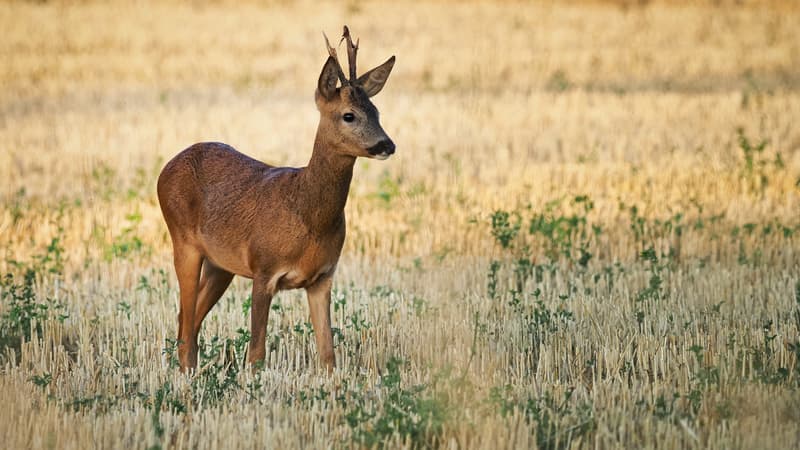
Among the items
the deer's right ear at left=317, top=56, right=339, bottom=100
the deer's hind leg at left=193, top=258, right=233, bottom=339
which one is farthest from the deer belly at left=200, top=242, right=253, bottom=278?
the deer's right ear at left=317, top=56, right=339, bottom=100

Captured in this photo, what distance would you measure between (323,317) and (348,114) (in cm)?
136

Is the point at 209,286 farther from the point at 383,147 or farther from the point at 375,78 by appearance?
the point at 383,147

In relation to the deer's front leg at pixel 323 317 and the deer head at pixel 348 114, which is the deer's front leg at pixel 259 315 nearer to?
the deer's front leg at pixel 323 317

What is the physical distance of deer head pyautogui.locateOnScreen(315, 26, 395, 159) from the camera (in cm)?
729

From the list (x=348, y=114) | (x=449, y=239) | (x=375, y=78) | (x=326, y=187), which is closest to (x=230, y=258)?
(x=326, y=187)

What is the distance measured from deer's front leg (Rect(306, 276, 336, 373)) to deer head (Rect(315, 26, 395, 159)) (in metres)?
0.92

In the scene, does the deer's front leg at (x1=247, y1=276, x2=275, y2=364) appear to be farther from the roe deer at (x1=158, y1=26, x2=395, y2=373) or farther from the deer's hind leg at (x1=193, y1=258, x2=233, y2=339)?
the deer's hind leg at (x1=193, y1=258, x2=233, y2=339)

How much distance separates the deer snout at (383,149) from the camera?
7.16 meters

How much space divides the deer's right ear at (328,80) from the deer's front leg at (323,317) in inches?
46.4

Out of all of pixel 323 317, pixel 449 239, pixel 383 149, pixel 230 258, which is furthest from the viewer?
pixel 449 239

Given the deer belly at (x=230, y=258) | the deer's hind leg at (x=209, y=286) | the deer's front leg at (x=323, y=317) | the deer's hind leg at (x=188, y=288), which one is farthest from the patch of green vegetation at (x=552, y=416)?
the deer's hind leg at (x=209, y=286)

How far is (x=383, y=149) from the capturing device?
7172mm

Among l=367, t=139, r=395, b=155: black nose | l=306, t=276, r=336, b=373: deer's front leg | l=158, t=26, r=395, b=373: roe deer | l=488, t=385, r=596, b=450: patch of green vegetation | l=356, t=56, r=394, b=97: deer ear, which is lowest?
l=488, t=385, r=596, b=450: patch of green vegetation

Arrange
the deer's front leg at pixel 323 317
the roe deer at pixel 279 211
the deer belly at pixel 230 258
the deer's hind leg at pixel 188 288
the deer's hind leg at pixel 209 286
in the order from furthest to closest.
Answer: the deer's hind leg at pixel 209 286, the deer's hind leg at pixel 188 288, the deer belly at pixel 230 258, the deer's front leg at pixel 323 317, the roe deer at pixel 279 211
